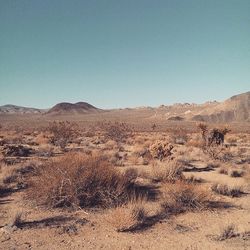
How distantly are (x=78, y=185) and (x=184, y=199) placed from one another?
2754mm

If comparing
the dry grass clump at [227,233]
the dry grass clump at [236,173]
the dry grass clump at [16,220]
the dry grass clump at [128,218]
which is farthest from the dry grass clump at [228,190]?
the dry grass clump at [16,220]

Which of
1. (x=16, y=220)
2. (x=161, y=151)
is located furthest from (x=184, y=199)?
(x=161, y=151)

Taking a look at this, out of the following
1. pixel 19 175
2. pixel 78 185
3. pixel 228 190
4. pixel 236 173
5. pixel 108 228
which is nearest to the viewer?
pixel 108 228

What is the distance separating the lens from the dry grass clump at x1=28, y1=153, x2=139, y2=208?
8.95 m

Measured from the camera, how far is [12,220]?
748 cm

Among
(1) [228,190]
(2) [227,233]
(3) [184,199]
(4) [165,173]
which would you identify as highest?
(4) [165,173]

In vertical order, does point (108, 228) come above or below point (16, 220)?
below

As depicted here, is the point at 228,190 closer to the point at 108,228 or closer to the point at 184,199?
the point at 184,199

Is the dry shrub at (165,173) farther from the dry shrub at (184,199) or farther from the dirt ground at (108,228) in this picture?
the dry shrub at (184,199)

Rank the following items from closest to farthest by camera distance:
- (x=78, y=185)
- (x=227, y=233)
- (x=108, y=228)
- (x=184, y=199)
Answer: (x=227, y=233) → (x=108, y=228) → (x=184, y=199) → (x=78, y=185)

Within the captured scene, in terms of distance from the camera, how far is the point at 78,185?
29.9ft

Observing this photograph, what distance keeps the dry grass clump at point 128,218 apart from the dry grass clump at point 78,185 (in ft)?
4.10

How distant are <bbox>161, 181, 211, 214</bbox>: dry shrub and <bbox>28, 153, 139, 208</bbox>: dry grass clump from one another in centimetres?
117

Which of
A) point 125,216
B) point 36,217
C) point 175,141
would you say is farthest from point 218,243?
point 175,141
